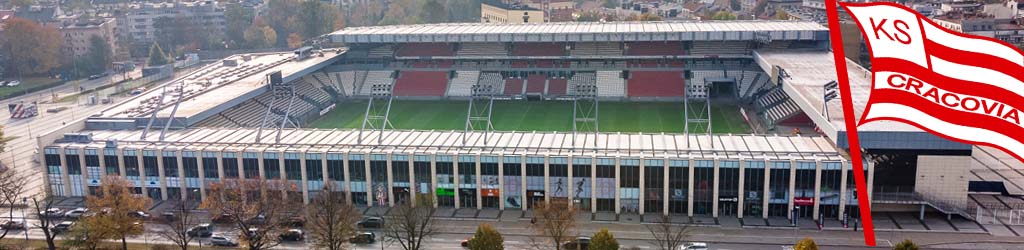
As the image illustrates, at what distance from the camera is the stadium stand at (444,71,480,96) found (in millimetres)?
84812

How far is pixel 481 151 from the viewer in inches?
1903

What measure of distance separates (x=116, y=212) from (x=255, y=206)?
6493mm

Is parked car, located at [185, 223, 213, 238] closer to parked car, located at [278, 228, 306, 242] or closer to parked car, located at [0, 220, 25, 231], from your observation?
parked car, located at [278, 228, 306, 242]

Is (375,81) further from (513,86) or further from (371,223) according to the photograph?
(371,223)

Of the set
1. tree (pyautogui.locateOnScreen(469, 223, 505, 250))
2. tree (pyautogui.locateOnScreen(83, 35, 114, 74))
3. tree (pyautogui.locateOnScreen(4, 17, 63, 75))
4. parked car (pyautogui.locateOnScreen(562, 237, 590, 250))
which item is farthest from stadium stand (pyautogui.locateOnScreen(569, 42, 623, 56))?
tree (pyautogui.locateOnScreen(4, 17, 63, 75))

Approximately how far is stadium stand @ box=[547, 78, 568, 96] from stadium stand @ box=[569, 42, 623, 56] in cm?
356

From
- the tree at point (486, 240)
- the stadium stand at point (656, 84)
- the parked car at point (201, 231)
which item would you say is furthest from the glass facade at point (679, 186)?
the stadium stand at point (656, 84)

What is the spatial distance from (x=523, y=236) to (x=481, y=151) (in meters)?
6.55

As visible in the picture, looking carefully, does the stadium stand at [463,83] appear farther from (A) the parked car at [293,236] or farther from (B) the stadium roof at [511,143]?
(A) the parked car at [293,236]

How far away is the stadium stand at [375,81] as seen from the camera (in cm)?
8631

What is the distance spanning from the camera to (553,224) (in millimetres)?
40125

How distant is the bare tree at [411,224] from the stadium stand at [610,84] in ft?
127

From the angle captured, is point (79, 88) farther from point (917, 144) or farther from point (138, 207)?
point (917, 144)

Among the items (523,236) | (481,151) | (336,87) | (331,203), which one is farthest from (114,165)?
(336,87)
